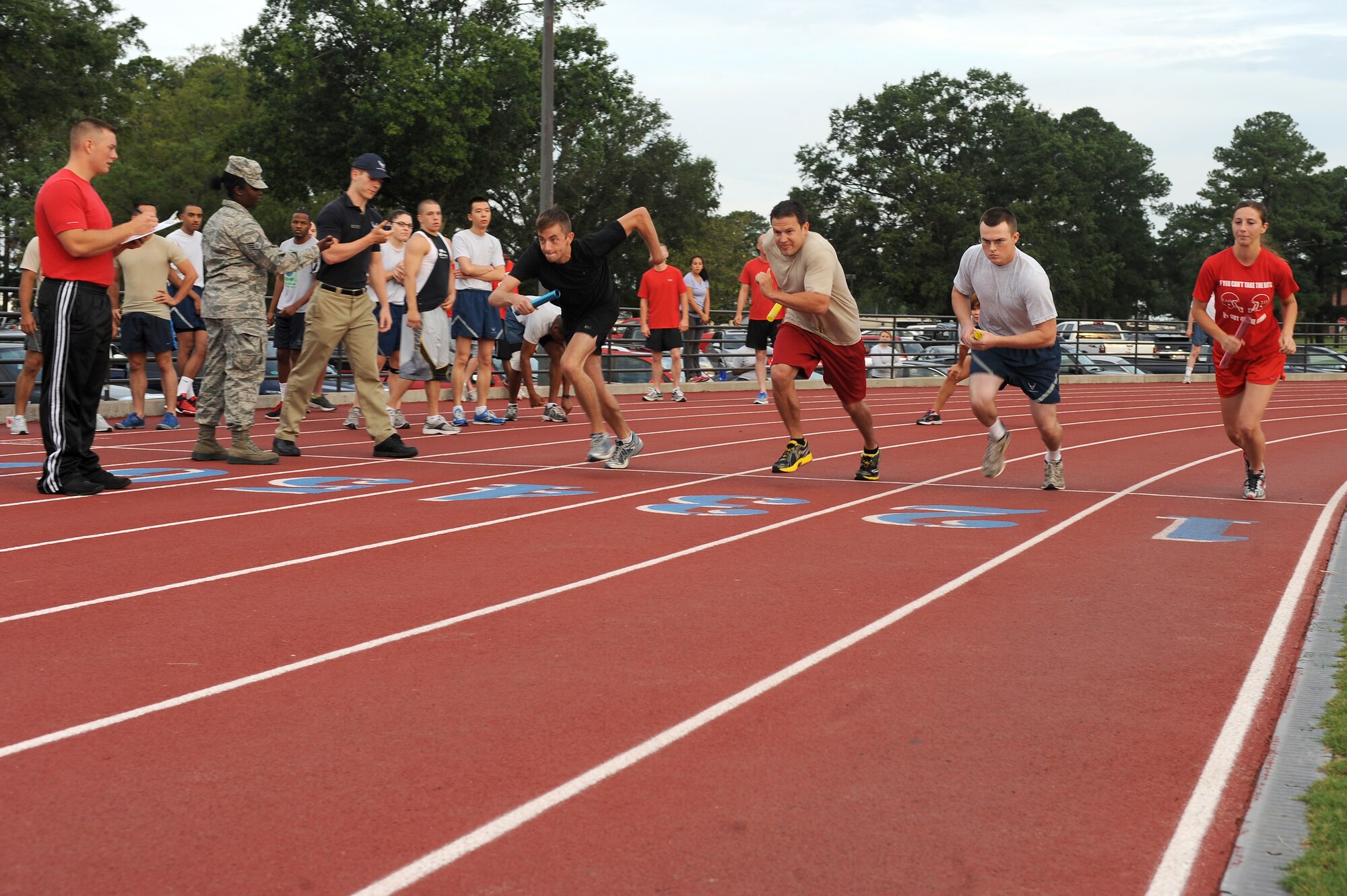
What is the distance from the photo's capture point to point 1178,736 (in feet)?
13.7

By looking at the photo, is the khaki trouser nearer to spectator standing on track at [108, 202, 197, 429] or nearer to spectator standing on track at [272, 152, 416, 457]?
spectator standing on track at [272, 152, 416, 457]

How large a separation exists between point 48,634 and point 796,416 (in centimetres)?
629

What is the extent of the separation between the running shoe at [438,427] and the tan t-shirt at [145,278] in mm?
2748

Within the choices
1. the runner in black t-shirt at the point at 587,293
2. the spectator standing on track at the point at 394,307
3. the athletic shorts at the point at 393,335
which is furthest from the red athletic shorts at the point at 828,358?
the athletic shorts at the point at 393,335

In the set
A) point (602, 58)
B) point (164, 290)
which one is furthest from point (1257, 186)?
point (164, 290)

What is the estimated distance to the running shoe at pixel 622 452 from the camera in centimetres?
1081

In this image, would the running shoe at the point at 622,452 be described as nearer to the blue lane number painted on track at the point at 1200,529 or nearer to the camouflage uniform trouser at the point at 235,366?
the camouflage uniform trouser at the point at 235,366

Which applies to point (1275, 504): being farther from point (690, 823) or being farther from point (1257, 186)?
point (1257, 186)

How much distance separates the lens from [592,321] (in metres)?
10.9

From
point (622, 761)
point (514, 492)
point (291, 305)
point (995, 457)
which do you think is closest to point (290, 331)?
point (291, 305)

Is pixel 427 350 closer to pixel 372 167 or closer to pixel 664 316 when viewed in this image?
pixel 372 167

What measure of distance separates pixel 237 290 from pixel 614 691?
7.01 metres

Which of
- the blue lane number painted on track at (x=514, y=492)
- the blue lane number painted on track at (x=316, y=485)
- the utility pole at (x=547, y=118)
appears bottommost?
the blue lane number painted on track at (x=514, y=492)

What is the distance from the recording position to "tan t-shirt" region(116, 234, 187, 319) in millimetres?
13773
